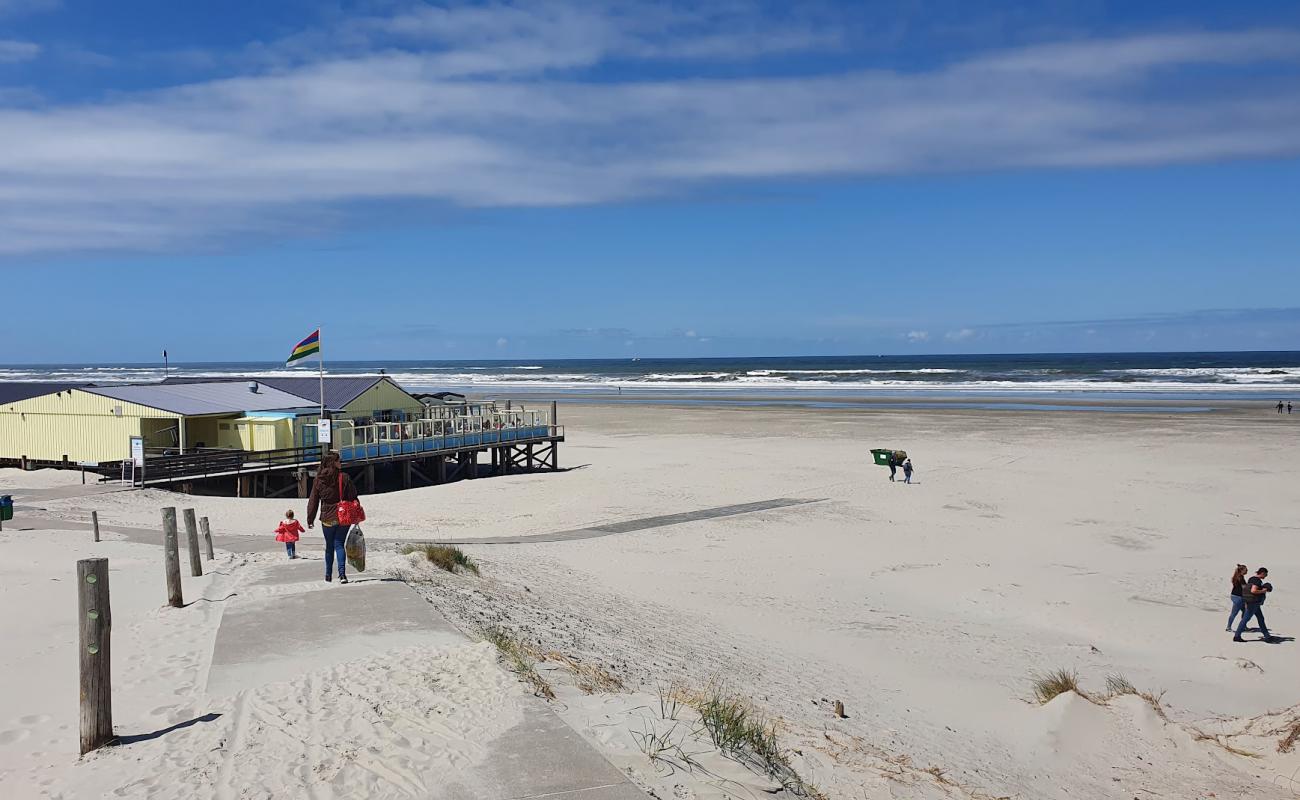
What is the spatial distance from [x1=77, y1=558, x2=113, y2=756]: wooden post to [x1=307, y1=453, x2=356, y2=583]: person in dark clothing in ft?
16.0

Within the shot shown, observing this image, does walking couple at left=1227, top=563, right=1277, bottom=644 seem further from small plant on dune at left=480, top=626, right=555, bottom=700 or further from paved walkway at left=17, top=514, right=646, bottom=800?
paved walkway at left=17, top=514, right=646, bottom=800

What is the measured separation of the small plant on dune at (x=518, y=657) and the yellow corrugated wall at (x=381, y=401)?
2158 cm

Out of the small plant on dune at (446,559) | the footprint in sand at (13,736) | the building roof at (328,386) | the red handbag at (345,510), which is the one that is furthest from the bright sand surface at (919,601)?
the building roof at (328,386)

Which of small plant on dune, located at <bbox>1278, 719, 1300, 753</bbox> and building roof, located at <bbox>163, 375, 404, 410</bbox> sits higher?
building roof, located at <bbox>163, 375, 404, 410</bbox>

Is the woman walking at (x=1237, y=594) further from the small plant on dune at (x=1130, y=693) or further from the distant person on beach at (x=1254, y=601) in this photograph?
the small plant on dune at (x=1130, y=693)

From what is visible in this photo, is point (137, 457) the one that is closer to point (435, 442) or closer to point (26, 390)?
point (435, 442)

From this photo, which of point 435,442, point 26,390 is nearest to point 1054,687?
point 435,442

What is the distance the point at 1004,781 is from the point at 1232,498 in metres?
20.9

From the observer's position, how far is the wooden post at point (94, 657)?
22.3 ft

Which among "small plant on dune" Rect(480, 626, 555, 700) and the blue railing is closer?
"small plant on dune" Rect(480, 626, 555, 700)

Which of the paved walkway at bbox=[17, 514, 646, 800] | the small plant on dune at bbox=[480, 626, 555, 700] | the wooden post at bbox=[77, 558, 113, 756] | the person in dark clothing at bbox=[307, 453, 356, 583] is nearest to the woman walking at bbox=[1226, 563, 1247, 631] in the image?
the small plant on dune at bbox=[480, 626, 555, 700]

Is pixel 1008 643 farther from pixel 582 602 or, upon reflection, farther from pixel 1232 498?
pixel 1232 498

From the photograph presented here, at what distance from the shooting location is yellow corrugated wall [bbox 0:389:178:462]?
2658 cm

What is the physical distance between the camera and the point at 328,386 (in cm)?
3244
